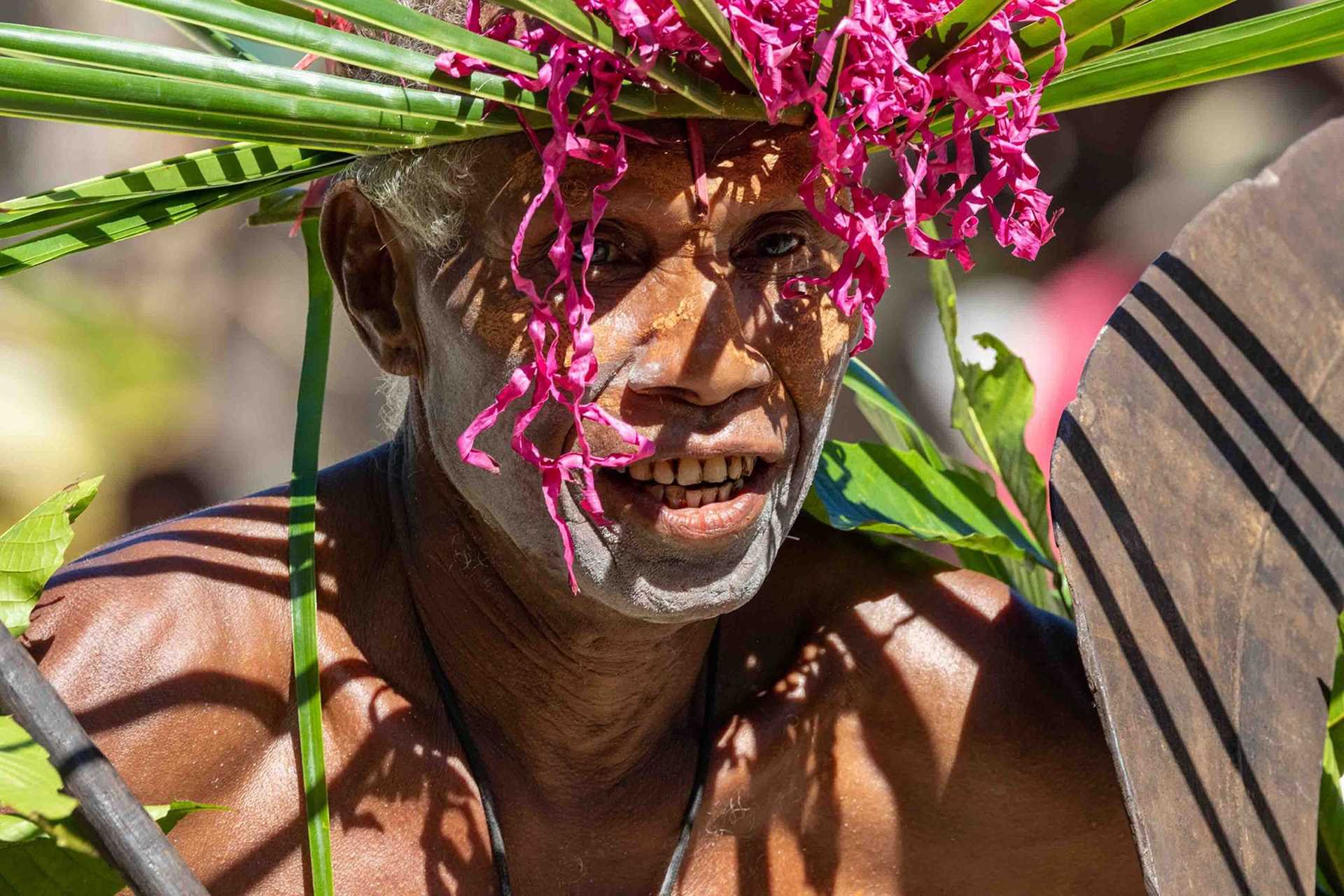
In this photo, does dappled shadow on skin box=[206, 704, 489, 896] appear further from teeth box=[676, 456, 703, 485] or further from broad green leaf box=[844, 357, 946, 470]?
broad green leaf box=[844, 357, 946, 470]

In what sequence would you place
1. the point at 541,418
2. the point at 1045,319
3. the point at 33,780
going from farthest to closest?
1. the point at 1045,319
2. the point at 541,418
3. the point at 33,780

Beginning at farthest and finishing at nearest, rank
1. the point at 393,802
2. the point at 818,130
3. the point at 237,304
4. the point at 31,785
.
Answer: the point at 237,304 < the point at 393,802 < the point at 818,130 < the point at 31,785

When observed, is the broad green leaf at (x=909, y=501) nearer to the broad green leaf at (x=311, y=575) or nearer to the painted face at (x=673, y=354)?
the painted face at (x=673, y=354)

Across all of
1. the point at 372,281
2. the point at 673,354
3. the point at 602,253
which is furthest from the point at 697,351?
the point at 372,281

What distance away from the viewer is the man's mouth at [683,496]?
1.46m

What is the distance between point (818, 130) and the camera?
1292 millimetres

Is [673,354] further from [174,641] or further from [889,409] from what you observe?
[889,409]

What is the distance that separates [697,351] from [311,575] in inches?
19.8

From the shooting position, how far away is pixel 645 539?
1468mm

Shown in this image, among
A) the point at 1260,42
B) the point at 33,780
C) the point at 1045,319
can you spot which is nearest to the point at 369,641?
the point at 33,780

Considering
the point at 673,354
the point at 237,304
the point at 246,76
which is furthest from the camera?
the point at 237,304

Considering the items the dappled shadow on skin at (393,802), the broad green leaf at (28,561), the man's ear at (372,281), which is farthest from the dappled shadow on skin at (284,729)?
the man's ear at (372,281)

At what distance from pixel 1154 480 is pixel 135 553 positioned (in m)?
1.04

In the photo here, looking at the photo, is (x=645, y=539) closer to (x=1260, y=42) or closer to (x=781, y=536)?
(x=781, y=536)
